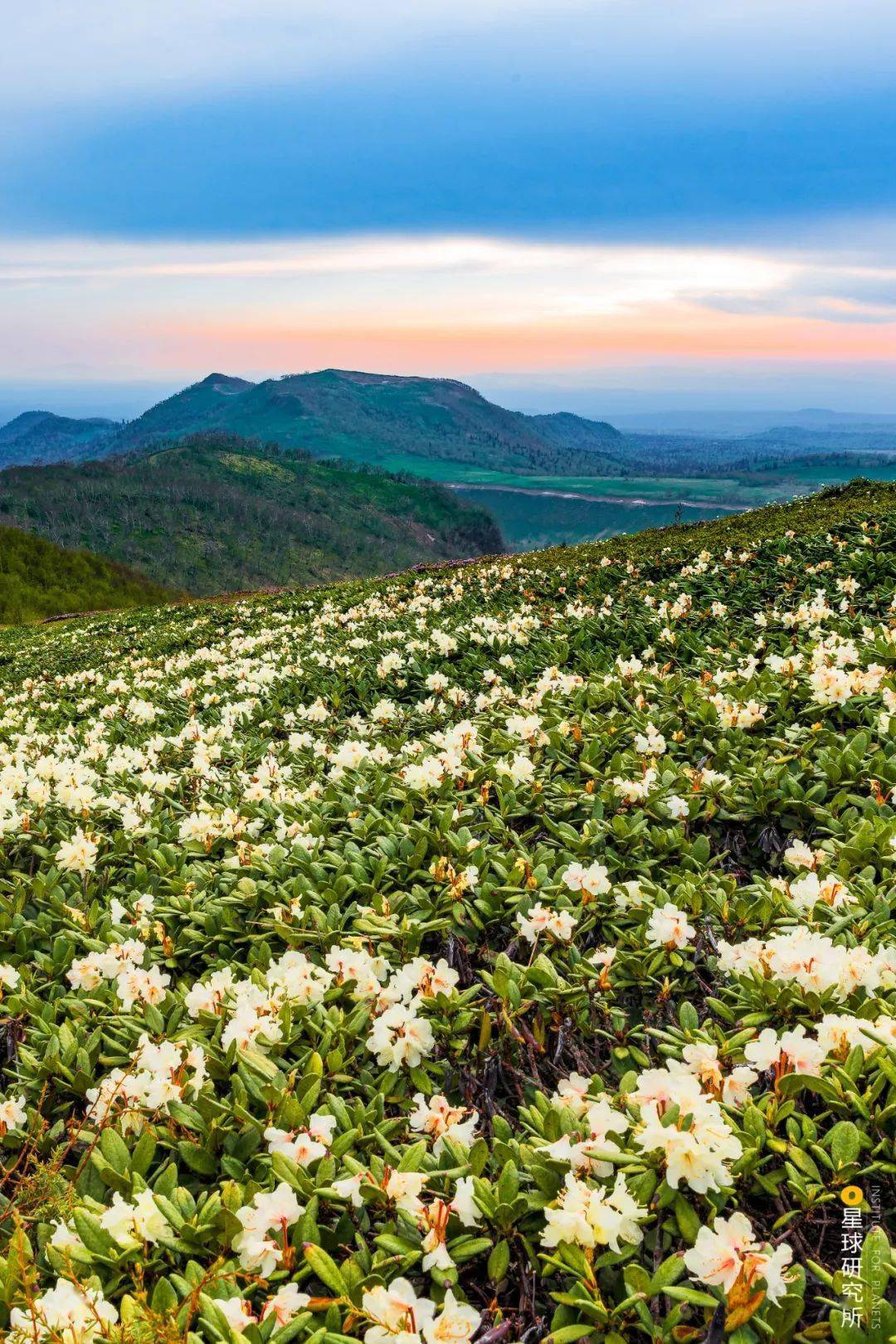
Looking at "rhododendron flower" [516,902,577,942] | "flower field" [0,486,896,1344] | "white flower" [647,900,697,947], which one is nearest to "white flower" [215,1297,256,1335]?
"flower field" [0,486,896,1344]

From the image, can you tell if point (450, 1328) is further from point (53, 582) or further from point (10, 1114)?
point (53, 582)

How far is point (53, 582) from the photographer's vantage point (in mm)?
59000

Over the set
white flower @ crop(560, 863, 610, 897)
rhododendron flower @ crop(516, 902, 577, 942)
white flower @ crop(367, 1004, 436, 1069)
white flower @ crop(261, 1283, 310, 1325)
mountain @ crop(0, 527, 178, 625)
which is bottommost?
white flower @ crop(261, 1283, 310, 1325)

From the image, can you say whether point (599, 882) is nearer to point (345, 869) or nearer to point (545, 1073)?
point (545, 1073)

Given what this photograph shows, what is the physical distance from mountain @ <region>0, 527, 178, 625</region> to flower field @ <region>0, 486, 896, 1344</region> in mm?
52091

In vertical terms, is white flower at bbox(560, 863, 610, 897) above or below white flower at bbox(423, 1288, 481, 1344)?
above

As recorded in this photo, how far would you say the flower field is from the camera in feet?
7.22

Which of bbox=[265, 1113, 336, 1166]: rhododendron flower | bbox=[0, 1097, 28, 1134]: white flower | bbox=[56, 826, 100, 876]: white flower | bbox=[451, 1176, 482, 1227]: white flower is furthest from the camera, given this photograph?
bbox=[56, 826, 100, 876]: white flower

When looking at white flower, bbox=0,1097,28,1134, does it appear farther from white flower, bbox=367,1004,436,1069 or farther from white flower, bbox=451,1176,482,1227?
white flower, bbox=451,1176,482,1227

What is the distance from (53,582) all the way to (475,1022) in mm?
62665

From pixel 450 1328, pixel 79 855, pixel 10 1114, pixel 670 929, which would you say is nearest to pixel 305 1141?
pixel 450 1328

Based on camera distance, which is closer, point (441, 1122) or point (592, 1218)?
point (592, 1218)

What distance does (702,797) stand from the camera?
474cm

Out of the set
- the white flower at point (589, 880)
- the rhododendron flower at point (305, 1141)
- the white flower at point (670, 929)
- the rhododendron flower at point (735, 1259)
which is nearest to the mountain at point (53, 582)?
the white flower at point (589, 880)
